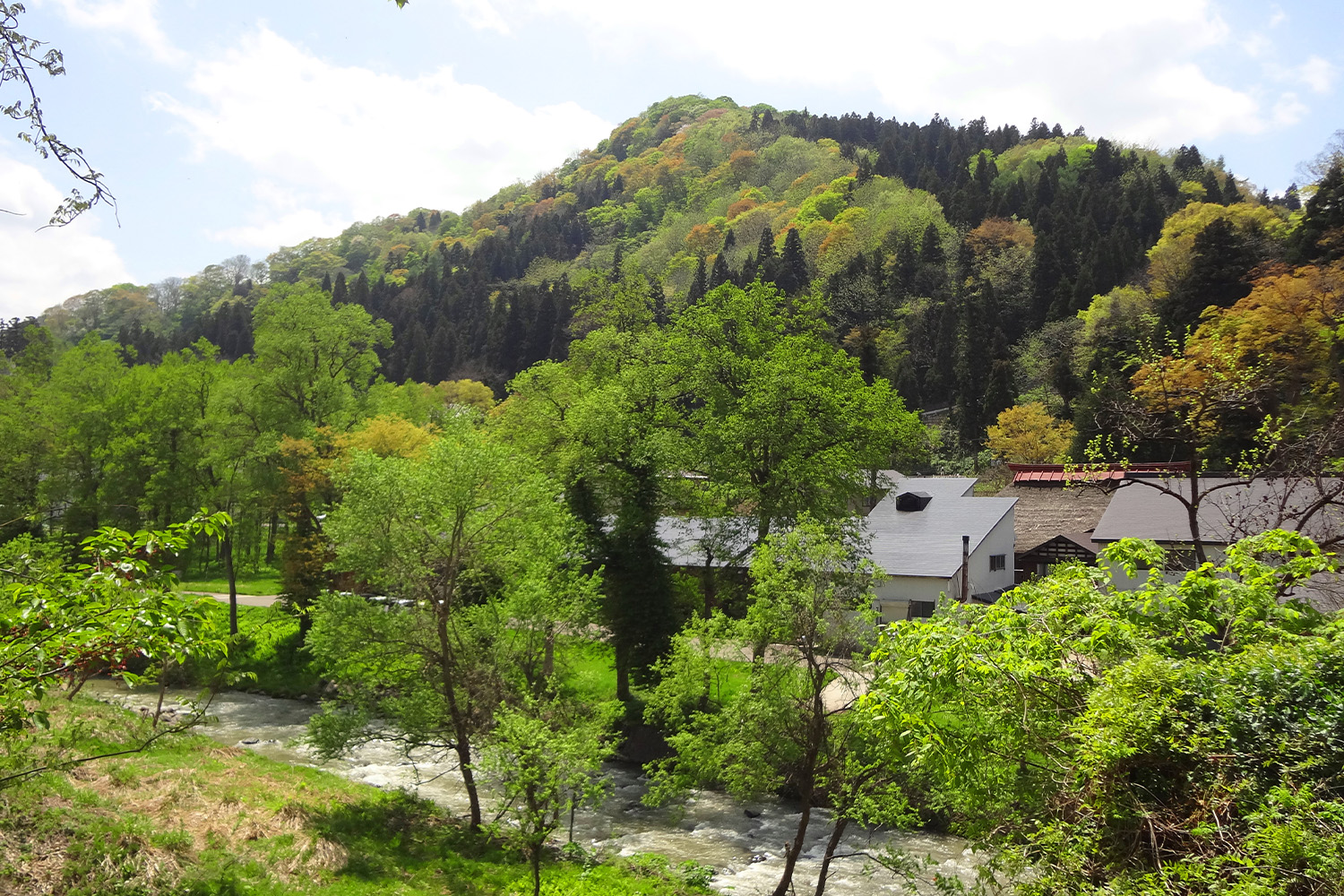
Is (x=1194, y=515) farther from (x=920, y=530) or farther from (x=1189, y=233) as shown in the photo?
(x=1189, y=233)

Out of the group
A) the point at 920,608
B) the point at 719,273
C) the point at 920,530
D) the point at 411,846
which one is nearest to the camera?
the point at 411,846

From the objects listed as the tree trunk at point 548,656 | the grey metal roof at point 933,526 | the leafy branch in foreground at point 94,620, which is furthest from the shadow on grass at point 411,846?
the grey metal roof at point 933,526

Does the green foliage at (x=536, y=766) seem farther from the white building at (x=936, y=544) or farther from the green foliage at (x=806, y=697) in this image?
the white building at (x=936, y=544)

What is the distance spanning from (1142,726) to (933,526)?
2837cm

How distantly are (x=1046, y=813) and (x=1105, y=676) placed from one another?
129cm

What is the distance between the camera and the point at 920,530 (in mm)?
33125

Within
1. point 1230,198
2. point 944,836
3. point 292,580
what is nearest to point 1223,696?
point 944,836

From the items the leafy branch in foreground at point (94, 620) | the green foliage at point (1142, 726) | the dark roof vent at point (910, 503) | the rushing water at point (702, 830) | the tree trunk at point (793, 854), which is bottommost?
the rushing water at point (702, 830)

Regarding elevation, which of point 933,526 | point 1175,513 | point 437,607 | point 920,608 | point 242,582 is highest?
point 437,607

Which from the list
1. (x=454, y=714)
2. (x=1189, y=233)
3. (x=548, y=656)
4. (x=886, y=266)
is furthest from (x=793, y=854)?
(x=886, y=266)

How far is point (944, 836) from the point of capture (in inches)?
723

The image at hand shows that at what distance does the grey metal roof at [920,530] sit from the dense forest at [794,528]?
2.02 metres

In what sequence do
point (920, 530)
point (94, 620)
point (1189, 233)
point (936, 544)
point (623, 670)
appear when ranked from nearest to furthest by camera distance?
1. point (94, 620)
2. point (623, 670)
3. point (936, 544)
4. point (920, 530)
5. point (1189, 233)

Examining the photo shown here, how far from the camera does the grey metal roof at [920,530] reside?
98.7ft
